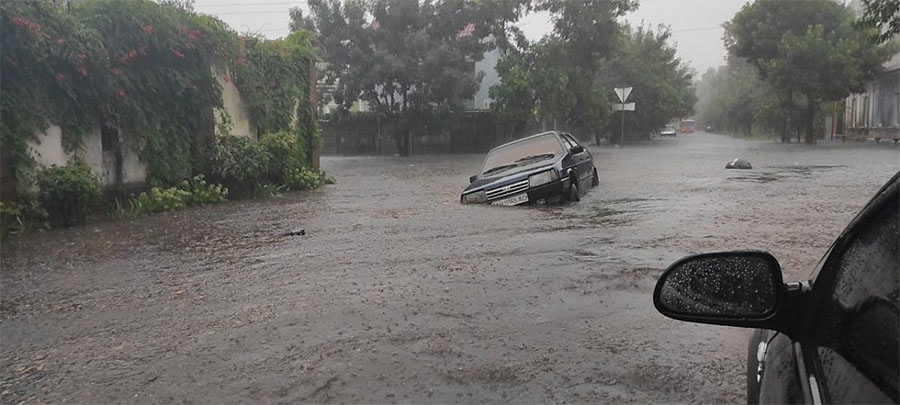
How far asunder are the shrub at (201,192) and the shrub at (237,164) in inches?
12.4

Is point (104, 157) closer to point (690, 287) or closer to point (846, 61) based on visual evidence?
point (690, 287)

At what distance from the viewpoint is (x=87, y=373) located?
429cm

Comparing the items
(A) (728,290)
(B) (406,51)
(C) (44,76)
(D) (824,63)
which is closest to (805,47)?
(D) (824,63)

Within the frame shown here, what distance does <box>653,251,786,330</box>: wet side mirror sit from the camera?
184cm

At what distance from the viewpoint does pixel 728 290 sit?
75.3 inches

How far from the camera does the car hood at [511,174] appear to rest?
11555 millimetres

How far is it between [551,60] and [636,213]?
2416cm

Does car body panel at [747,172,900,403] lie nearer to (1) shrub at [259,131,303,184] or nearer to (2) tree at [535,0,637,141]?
(1) shrub at [259,131,303,184]

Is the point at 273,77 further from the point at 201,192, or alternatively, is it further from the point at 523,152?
the point at 523,152

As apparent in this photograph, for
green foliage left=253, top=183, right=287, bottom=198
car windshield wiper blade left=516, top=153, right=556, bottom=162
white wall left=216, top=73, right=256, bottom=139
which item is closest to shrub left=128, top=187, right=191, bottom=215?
green foliage left=253, top=183, right=287, bottom=198

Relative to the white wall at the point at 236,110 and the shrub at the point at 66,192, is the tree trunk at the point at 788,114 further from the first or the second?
the shrub at the point at 66,192

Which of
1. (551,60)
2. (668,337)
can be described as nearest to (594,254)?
(668,337)

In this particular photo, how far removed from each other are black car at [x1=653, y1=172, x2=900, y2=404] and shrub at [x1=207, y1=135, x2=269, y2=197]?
13.0 meters

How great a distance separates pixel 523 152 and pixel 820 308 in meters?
10.9
